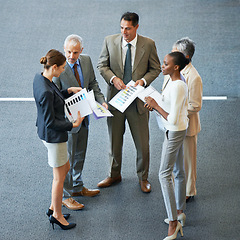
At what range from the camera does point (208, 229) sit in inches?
154

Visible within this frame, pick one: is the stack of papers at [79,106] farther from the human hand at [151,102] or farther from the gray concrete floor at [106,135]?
the gray concrete floor at [106,135]

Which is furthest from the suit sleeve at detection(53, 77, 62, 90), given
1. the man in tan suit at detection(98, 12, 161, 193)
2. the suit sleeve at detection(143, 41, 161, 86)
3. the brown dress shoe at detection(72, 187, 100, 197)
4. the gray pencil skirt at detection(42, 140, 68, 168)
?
the brown dress shoe at detection(72, 187, 100, 197)

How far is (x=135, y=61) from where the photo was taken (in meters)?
4.14

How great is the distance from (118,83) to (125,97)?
0.15 m

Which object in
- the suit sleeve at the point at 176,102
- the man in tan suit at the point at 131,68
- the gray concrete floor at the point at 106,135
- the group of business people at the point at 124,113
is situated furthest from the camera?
the man in tan suit at the point at 131,68

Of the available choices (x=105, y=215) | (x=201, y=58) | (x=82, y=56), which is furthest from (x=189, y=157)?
(x=201, y=58)

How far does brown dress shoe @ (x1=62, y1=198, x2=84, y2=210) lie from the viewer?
4.18 meters

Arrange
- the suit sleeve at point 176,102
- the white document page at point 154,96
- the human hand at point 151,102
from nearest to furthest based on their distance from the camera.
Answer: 1. the suit sleeve at point 176,102
2. the human hand at point 151,102
3. the white document page at point 154,96

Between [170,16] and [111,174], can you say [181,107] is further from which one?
[170,16]

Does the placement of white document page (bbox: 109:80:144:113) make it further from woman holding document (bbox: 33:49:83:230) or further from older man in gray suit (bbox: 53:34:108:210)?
woman holding document (bbox: 33:49:83:230)

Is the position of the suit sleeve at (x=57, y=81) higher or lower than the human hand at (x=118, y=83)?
higher

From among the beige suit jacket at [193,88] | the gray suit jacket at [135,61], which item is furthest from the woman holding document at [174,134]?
the gray suit jacket at [135,61]

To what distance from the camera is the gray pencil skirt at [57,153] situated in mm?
3627

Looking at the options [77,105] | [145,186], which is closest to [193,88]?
[77,105]
